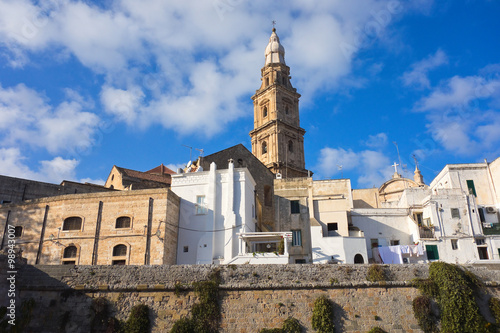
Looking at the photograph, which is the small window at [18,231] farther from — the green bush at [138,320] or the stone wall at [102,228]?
the green bush at [138,320]

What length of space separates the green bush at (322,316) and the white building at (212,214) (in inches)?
351

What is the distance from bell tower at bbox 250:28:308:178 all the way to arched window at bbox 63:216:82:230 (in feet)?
87.2

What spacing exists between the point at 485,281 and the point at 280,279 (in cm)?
1013

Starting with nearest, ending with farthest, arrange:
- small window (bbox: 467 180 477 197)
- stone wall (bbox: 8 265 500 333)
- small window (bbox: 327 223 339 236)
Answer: stone wall (bbox: 8 265 500 333) < small window (bbox: 327 223 339 236) < small window (bbox: 467 180 477 197)

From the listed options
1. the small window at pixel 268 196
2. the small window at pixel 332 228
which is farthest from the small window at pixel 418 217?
the small window at pixel 268 196

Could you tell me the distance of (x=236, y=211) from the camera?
2841 centimetres

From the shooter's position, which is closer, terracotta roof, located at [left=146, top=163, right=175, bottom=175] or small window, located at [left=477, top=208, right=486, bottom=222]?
small window, located at [left=477, top=208, right=486, bottom=222]

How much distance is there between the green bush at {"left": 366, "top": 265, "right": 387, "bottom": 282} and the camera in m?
19.9

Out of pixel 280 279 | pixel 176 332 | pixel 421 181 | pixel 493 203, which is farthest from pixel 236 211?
pixel 421 181

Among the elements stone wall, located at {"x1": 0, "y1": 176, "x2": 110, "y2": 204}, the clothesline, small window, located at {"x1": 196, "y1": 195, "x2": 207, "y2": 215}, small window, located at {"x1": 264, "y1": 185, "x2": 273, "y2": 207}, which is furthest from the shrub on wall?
stone wall, located at {"x1": 0, "y1": 176, "x2": 110, "y2": 204}

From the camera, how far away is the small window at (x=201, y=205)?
2830 centimetres

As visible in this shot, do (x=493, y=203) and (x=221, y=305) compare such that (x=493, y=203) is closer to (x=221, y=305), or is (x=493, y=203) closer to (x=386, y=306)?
(x=386, y=306)

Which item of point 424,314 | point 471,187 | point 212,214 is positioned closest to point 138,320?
point 212,214

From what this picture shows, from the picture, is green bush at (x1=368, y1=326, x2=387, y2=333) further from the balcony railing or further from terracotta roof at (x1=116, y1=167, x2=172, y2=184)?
terracotta roof at (x1=116, y1=167, x2=172, y2=184)
